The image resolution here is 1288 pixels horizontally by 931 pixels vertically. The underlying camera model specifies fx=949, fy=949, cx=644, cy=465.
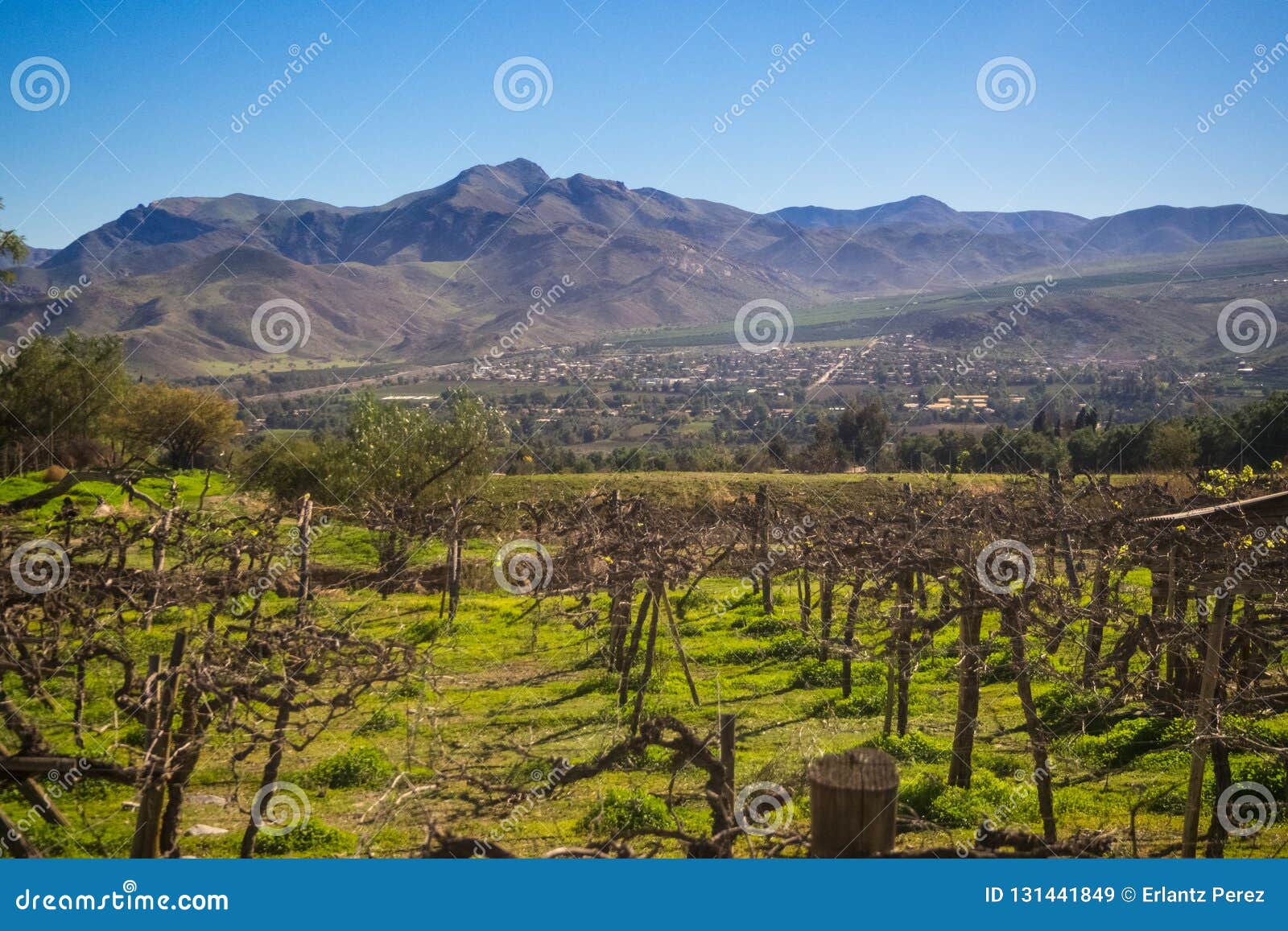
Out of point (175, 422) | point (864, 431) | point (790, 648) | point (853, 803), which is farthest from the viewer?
point (864, 431)

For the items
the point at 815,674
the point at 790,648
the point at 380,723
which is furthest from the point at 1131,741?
the point at 380,723

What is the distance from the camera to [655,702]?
12906 millimetres

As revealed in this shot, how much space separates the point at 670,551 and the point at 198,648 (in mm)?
8960

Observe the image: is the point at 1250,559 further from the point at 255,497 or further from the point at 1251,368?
the point at 1251,368

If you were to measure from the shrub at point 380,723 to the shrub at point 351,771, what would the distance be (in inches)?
31.1

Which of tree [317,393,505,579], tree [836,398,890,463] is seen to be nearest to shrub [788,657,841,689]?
tree [317,393,505,579]

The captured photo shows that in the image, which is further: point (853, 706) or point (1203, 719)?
point (853, 706)

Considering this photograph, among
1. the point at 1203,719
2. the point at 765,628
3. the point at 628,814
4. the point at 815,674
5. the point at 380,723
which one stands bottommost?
the point at 380,723

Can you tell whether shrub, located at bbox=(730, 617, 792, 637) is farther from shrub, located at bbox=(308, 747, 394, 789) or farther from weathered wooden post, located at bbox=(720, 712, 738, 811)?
weathered wooden post, located at bbox=(720, 712, 738, 811)

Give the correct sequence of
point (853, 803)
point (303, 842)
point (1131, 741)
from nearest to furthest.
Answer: point (853, 803) → point (303, 842) → point (1131, 741)

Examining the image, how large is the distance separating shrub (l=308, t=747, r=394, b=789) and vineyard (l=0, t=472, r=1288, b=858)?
0.03m

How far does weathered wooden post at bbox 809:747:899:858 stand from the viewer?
11.2 ft

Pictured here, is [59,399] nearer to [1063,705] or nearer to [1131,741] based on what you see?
[1063,705]

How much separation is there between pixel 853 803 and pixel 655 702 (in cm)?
972
